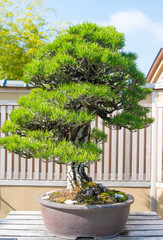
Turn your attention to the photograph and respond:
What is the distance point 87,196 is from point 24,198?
1289mm

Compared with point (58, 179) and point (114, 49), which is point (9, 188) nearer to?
point (58, 179)

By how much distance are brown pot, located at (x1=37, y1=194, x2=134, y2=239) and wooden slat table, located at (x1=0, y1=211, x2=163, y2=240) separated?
7 cm

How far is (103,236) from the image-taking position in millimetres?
1618

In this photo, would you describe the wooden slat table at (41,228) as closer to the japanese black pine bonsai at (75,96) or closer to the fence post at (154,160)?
the japanese black pine bonsai at (75,96)

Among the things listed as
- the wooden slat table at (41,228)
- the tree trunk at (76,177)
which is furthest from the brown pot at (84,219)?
the tree trunk at (76,177)

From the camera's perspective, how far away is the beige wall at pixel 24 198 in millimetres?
2762

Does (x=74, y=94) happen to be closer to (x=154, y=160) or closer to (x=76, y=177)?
(x=76, y=177)

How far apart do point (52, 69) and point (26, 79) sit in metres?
0.29

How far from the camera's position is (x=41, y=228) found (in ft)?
5.74

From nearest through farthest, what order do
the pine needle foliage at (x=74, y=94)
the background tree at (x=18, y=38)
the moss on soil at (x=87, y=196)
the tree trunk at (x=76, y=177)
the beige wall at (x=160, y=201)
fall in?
the pine needle foliage at (x=74, y=94)
the moss on soil at (x=87, y=196)
the tree trunk at (x=76, y=177)
the beige wall at (x=160, y=201)
the background tree at (x=18, y=38)

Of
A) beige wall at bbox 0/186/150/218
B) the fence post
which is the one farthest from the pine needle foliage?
beige wall at bbox 0/186/150/218

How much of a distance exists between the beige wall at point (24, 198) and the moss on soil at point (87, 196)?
0.99 metres

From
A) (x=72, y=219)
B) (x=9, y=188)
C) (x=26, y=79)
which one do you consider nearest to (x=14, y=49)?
(x=9, y=188)

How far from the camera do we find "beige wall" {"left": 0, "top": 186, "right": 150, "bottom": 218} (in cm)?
276
